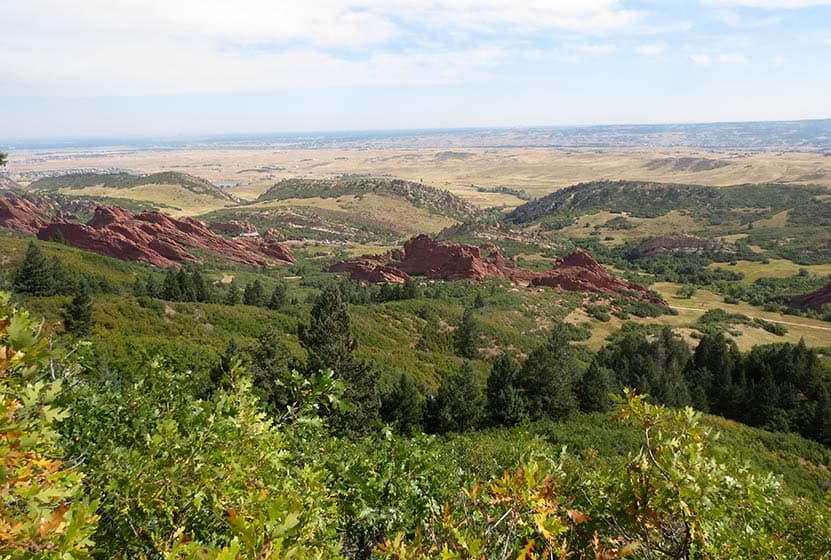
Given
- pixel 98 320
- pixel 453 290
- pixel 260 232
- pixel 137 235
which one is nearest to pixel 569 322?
pixel 453 290

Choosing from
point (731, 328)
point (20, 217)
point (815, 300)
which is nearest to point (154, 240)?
point (20, 217)

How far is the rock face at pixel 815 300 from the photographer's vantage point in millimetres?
75562

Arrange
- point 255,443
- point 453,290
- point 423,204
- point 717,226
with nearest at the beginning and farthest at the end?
point 255,443 < point 453,290 < point 717,226 < point 423,204

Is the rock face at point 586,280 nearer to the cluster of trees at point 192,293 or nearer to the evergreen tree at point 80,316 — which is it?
the cluster of trees at point 192,293

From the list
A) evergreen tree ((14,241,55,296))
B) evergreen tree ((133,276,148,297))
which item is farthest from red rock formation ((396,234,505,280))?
evergreen tree ((14,241,55,296))

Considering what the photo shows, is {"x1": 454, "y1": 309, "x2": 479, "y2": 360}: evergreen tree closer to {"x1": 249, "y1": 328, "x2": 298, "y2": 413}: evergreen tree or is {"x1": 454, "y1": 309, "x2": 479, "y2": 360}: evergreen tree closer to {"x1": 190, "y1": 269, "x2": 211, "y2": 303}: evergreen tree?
{"x1": 249, "y1": 328, "x2": 298, "y2": 413}: evergreen tree

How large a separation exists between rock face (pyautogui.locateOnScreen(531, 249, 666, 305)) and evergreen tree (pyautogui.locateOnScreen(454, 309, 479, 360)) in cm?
3578

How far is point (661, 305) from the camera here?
77.4m

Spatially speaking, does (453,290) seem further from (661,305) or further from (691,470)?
(691,470)

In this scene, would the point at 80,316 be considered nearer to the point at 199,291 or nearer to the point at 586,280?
the point at 199,291

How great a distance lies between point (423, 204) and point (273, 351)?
16848cm

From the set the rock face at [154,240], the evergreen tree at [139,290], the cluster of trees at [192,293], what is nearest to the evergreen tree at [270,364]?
Result: the cluster of trees at [192,293]

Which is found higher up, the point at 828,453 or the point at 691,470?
the point at 691,470

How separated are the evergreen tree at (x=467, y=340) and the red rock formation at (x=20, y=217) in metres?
93.6
